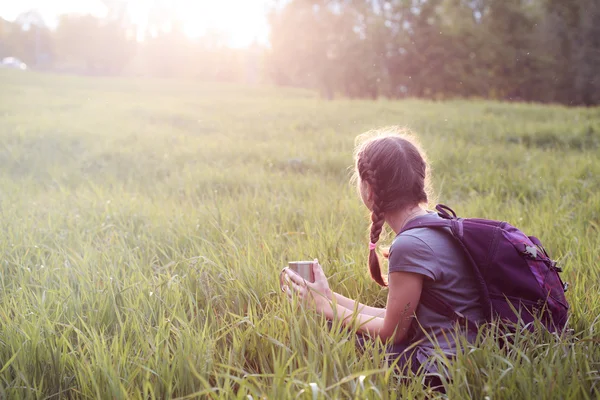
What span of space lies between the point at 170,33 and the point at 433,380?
4700 centimetres

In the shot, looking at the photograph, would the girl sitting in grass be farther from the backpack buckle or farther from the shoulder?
the backpack buckle

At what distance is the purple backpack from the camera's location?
189 centimetres

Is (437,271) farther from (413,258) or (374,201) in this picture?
(374,201)

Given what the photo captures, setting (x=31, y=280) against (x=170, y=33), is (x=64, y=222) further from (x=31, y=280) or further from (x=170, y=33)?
(x=170, y=33)

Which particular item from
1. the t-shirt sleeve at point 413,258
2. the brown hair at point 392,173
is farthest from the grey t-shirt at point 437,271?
the brown hair at point 392,173

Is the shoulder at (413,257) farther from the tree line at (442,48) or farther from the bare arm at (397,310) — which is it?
the tree line at (442,48)

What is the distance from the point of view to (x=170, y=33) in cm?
4438

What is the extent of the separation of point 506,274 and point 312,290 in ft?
2.59

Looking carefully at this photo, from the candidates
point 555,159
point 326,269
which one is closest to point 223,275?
point 326,269

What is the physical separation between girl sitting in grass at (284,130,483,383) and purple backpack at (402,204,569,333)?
0.04 m

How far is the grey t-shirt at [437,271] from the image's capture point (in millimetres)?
1876

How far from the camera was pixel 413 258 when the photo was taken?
1.87 meters

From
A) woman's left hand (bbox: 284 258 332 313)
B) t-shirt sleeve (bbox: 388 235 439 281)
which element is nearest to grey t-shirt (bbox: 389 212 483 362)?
t-shirt sleeve (bbox: 388 235 439 281)

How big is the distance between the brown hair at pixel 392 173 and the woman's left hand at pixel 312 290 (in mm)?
326
